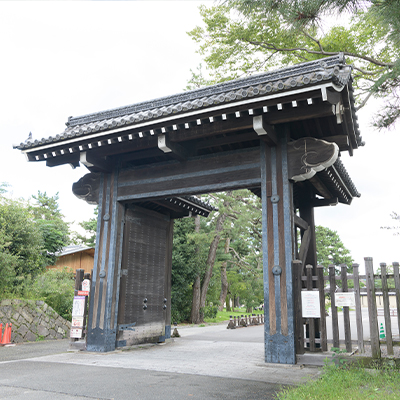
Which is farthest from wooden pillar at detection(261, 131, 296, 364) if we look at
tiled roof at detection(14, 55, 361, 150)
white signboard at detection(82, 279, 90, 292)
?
white signboard at detection(82, 279, 90, 292)

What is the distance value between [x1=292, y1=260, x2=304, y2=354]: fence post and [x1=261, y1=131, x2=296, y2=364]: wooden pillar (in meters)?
0.12

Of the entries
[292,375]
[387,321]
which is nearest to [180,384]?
[292,375]

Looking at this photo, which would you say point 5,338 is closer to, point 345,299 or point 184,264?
point 345,299

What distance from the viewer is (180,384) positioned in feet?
16.1

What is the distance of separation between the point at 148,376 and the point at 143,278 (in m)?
3.94

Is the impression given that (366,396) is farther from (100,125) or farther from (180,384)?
(100,125)

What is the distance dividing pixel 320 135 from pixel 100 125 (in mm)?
4390

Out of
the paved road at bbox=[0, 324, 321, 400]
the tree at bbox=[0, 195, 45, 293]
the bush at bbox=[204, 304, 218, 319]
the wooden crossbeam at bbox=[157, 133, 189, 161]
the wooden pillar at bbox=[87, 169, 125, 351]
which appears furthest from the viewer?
the bush at bbox=[204, 304, 218, 319]

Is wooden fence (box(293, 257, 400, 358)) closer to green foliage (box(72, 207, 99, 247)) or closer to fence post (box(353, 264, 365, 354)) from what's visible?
fence post (box(353, 264, 365, 354))

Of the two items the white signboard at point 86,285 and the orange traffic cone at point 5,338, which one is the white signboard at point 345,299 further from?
the orange traffic cone at point 5,338

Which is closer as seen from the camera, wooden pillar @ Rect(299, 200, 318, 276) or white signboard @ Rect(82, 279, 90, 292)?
white signboard @ Rect(82, 279, 90, 292)

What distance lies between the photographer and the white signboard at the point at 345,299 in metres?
6.01

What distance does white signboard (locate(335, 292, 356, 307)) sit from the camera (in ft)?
19.7

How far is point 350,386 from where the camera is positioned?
14.7 ft
